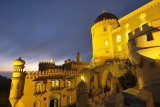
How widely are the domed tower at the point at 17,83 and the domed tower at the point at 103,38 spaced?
2056 cm

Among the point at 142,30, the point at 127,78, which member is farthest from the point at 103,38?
the point at 142,30

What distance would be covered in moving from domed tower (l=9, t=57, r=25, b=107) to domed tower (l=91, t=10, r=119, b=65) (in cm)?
2056

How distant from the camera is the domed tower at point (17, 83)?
1854cm

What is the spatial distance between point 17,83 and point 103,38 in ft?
88.4

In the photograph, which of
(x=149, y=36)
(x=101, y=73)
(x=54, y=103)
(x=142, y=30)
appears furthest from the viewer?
(x=54, y=103)

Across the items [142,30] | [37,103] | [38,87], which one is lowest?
[37,103]

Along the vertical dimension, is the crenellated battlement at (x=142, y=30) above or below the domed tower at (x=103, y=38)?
A: below

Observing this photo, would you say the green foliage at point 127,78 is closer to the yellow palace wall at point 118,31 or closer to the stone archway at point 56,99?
the yellow palace wall at point 118,31

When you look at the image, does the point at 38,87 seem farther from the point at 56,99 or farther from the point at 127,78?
the point at 127,78

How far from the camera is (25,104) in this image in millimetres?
19438

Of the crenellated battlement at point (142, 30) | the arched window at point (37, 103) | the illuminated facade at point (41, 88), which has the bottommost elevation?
the arched window at point (37, 103)

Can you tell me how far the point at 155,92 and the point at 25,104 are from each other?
23549mm

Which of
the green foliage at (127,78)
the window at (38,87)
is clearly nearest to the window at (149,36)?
the green foliage at (127,78)

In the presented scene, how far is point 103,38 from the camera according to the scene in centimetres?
2983
